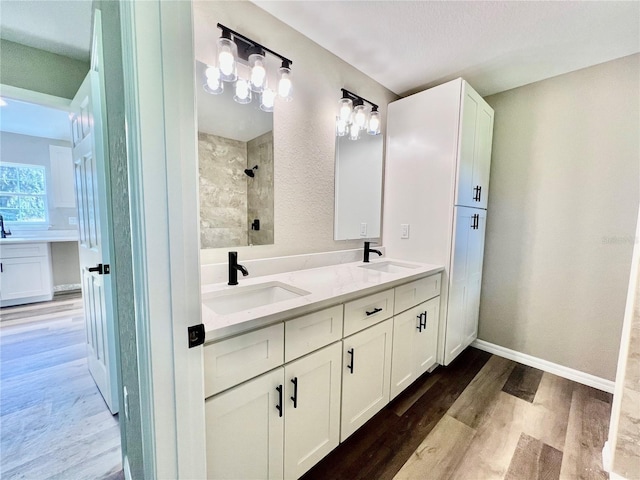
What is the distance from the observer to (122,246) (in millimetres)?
924

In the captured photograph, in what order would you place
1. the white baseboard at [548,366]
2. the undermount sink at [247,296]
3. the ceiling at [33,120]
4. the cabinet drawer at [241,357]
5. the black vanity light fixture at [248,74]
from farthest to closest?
1. the ceiling at [33,120]
2. the white baseboard at [548,366]
3. the black vanity light fixture at [248,74]
4. the undermount sink at [247,296]
5. the cabinet drawer at [241,357]

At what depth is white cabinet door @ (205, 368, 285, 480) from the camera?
2.79ft

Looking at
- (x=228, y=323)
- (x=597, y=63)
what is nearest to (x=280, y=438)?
(x=228, y=323)

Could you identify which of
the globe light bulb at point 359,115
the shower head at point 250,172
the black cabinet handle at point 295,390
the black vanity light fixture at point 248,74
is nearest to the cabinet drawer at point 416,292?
the black cabinet handle at point 295,390

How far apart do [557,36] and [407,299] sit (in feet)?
6.01

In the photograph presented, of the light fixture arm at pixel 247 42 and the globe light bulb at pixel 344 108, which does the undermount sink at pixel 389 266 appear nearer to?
the globe light bulb at pixel 344 108

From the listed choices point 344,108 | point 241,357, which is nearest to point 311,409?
point 241,357

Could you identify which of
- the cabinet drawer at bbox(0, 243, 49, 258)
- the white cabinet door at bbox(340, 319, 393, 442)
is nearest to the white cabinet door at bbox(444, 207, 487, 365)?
the white cabinet door at bbox(340, 319, 393, 442)

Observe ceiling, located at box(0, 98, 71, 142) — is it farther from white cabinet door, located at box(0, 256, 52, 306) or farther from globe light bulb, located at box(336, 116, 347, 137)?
globe light bulb, located at box(336, 116, 347, 137)

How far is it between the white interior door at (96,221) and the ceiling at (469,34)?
981 millimetres

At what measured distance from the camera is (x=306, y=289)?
126cm

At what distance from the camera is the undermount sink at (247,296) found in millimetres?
1183

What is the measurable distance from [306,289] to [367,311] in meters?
0.34

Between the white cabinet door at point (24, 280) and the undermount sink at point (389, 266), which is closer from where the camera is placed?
the undermount sink at point (389, 266)
